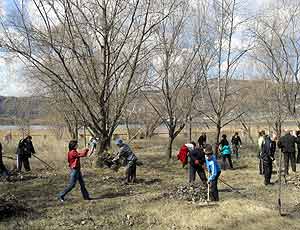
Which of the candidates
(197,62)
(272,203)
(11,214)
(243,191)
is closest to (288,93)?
(197,62)

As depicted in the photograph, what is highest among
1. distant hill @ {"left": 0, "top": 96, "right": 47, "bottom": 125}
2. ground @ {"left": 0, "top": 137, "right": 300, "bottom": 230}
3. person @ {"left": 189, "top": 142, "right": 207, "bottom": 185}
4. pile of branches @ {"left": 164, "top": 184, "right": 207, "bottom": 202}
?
distant hill @ {"left": 0, "top": 96, "right": 47, "bottom": 125}

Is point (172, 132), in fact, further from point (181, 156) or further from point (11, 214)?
point (11, 214)

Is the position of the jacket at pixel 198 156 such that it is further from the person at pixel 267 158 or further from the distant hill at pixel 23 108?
the distant hill at pixel 23 108

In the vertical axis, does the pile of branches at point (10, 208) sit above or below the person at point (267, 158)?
below

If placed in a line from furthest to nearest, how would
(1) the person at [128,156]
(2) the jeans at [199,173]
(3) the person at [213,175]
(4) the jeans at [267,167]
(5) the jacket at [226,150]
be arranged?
(5) the jacket at [226,150] < (4) the jeans at [267,167] < (1) the person at [128,156] < (2) the jeans at [199,173] < (3) the person at [213,175]

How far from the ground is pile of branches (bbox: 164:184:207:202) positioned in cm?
30

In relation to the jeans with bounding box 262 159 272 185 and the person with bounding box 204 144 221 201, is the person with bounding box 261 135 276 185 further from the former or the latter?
the person with bounding box 204 144 221 201

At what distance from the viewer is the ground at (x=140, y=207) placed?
811 cm

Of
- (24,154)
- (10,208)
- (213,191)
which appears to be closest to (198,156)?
(213,191)

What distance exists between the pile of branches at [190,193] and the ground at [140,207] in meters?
0.30

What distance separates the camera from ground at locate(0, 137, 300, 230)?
26.6ft

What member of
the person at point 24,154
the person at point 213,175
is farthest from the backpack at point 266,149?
the person at point 24,154

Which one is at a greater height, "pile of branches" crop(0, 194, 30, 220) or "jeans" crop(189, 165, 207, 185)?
"jeans" crop(189, 165, 207, 185)

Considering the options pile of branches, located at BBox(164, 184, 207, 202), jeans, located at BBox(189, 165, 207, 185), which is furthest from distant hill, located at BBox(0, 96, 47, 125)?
pile of branches, located at BBox(164, 184, 207, 202)
